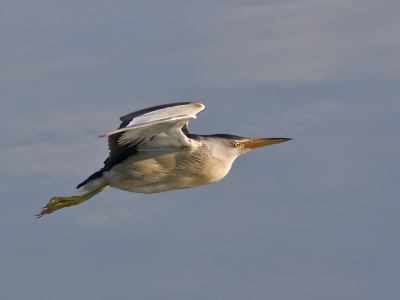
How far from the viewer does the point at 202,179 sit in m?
20.8

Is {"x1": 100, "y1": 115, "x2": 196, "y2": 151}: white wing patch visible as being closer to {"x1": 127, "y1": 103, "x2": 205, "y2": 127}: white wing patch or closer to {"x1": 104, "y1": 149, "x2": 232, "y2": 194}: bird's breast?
{"x1": 127, "y1": 103, "x2": 205, "y2": 127}: white wing patch

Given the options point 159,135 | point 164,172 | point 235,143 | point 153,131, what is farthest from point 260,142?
point 153,131

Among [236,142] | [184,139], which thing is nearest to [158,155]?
[184,139]

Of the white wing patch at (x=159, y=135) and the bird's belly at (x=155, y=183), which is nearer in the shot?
the white wing patch at (x=159, y=135)

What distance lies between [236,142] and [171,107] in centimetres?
302

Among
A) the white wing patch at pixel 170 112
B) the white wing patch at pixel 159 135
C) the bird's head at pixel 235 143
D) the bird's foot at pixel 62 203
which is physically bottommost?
the bird's foot at pixel 62 203

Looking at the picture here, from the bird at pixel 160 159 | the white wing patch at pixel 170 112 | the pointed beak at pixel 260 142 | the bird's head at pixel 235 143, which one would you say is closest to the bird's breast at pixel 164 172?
the bird at pixel 160 159

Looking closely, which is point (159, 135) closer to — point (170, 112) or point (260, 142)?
point (170, 112)

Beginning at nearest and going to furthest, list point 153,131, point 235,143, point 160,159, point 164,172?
point 153,131 → point 160,159 → point 164,172 → point 235,143

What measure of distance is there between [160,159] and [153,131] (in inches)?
43.6

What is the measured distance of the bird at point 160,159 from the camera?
19.6m

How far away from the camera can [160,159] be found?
20281 mm

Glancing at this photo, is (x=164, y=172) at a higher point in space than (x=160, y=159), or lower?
lower

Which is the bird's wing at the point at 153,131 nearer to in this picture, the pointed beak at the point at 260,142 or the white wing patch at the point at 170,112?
the white wing patch at the point at 170,112
